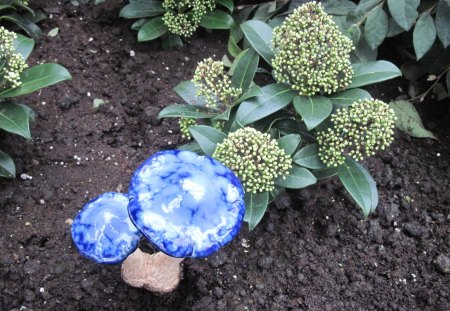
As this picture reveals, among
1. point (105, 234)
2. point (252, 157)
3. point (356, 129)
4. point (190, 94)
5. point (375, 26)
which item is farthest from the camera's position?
point (375, 26)

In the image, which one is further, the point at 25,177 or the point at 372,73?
the point at 25,177

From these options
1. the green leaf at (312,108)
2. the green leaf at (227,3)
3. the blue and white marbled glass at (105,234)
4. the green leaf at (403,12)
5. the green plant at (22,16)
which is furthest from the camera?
the green leaf at (227,3)

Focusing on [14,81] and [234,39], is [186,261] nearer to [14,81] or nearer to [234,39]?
[14,81]

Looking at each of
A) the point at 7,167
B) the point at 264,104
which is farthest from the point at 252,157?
the point at 7,167

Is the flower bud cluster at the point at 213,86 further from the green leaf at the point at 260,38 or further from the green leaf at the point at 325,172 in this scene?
the green leaf at the point at 325,172

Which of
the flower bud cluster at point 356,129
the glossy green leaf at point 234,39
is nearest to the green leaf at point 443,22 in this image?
the flower bud cluster at point 356,129

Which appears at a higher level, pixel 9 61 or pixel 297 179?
pixel 9 61
